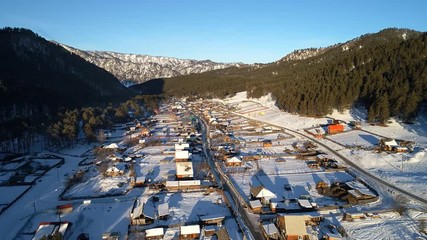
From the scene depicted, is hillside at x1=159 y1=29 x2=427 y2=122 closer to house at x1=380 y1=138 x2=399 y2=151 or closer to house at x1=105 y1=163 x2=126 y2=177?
house at x1=380 y1=138 x2=399 y2=151

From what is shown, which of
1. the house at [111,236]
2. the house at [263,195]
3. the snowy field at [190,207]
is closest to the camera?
the house at [111,236]

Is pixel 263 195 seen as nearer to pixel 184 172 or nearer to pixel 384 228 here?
pixel 384 228

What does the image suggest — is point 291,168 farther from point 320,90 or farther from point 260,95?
point 260,95

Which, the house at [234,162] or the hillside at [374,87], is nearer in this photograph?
the house at [234,162]

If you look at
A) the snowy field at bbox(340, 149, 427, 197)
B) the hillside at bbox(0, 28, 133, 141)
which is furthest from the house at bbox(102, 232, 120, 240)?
the hillside at bbox(0, 28, 133, 141)

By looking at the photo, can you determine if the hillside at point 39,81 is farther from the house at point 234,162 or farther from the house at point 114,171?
the house at point 234,162

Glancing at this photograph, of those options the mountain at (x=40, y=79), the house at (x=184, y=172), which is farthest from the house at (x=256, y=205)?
the mountain at (x=40, y=79)
